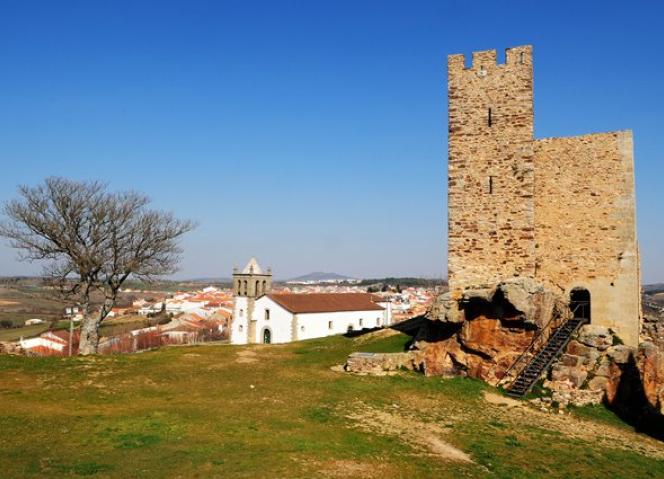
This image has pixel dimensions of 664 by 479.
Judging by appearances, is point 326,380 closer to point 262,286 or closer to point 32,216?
point 32,216

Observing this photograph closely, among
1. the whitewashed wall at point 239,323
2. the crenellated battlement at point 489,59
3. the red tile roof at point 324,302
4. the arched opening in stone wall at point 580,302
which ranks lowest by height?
the whitewashed wall at point 239,323

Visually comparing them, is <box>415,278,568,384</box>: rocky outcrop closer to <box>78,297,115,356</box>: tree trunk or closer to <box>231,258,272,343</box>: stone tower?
<box>78,297,115,356</box>: tree trunk

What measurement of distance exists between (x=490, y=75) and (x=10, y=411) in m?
21.2

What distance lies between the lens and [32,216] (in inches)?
1081

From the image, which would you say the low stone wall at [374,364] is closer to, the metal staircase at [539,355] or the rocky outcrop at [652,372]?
the metal staircase at [539,355]

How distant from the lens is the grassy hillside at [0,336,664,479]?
1107 centimetres

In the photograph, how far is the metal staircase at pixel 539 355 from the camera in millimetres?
19350

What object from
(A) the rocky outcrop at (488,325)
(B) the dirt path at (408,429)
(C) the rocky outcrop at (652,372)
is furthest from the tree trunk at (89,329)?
(C) the rocky outcrop at (652,372)

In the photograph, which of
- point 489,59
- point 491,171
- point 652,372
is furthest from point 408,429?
point 489,59

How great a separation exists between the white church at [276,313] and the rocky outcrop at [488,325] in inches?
1402

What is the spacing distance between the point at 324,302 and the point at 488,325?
4298 centimetres

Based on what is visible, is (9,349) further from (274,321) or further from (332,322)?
(332,322)

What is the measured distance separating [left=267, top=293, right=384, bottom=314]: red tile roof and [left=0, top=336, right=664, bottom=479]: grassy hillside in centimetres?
3693

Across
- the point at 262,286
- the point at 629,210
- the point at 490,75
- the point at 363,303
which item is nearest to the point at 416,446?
the point at 629,210
